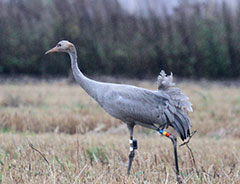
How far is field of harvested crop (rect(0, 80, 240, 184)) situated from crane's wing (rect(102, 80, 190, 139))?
1.51 ft

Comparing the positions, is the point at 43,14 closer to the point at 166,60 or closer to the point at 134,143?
the point at 166,60

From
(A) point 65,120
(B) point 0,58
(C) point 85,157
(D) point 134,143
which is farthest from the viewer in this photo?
(B) point 0,58

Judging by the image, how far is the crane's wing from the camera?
410 cm

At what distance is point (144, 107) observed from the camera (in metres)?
4.14

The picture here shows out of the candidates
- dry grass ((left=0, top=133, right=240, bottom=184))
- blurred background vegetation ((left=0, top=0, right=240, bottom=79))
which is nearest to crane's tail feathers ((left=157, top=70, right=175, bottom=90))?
dry grass ((left=0, top=133, right=240, bottom=184))

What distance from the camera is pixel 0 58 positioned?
72.4 feet

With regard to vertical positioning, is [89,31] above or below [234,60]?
above

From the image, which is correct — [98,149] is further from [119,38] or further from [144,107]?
[119,38]

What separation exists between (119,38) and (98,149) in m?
18.8

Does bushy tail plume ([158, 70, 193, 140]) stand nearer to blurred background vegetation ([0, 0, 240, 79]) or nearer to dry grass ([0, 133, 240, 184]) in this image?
dry grass ([0, 133, 240, 184])

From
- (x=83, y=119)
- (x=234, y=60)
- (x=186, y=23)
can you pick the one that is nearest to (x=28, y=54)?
(x=186, y=23)

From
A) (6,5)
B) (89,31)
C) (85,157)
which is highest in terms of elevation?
(6,5)

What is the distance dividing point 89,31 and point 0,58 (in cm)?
534

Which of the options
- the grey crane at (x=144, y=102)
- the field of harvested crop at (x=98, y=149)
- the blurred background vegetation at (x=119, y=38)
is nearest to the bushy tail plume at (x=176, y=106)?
the grey crane at (x=144, y=102)
